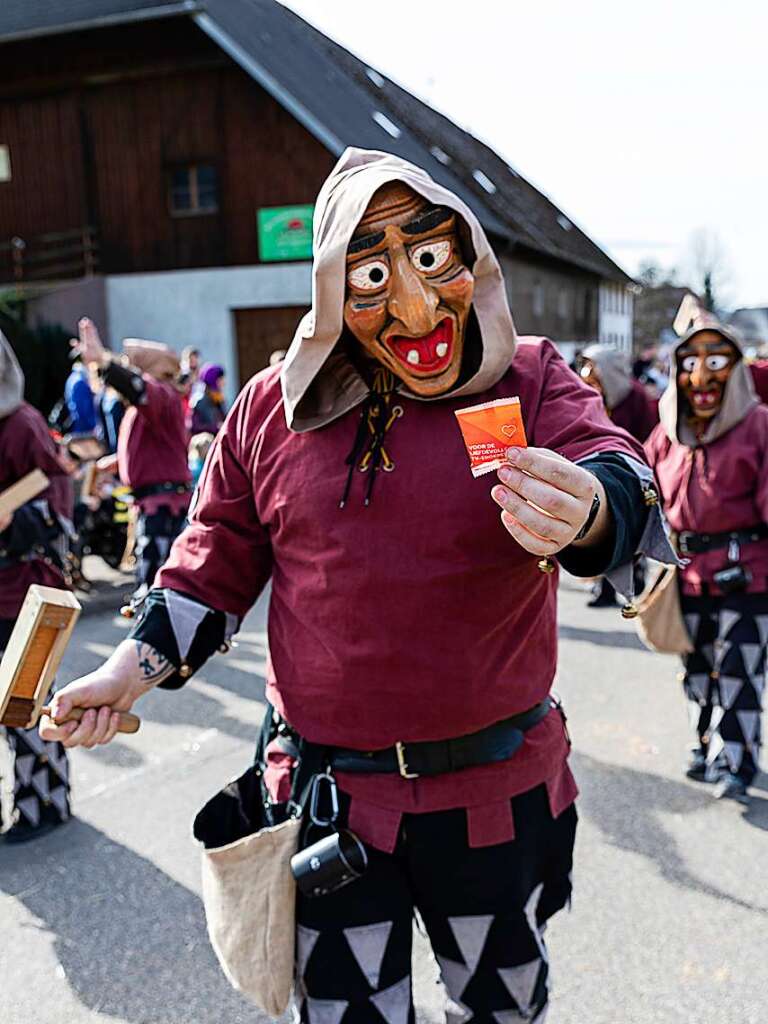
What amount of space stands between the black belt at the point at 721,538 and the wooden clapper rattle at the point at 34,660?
285 cm

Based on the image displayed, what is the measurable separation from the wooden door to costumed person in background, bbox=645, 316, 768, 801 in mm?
13037

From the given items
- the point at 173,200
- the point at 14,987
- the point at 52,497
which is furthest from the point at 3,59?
the point at 14,987

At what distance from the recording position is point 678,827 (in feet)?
12.8

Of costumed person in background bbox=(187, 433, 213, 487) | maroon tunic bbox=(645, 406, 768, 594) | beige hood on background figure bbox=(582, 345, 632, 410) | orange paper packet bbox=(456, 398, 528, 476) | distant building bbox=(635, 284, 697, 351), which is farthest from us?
distant building bbox=(635, 284, 697, 351)

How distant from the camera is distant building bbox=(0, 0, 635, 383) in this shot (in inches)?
648

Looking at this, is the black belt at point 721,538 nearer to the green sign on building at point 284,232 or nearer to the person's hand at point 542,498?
the person's hand at point 542,498

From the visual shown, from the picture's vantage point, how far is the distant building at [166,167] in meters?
16.5

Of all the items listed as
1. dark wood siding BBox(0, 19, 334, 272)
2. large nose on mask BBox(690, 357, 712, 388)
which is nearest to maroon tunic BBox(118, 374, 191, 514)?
large nose on mask BBox(690, 357, 712, 388)

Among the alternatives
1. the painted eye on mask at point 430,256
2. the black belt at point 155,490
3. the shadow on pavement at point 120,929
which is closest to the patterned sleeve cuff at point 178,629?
the painted eye on mask at point 430,256

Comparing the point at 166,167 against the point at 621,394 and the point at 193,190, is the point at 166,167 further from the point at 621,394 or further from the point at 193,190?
the point at 621,394

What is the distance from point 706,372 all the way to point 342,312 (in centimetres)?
266

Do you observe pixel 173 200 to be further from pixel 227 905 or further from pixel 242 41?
pixel 227 905

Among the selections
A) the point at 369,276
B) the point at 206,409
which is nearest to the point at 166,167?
the point at 206,409

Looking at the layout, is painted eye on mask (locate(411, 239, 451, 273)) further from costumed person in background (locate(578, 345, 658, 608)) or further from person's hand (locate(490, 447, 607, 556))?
costumed person in background (locate(578, 345, 658, 608))
